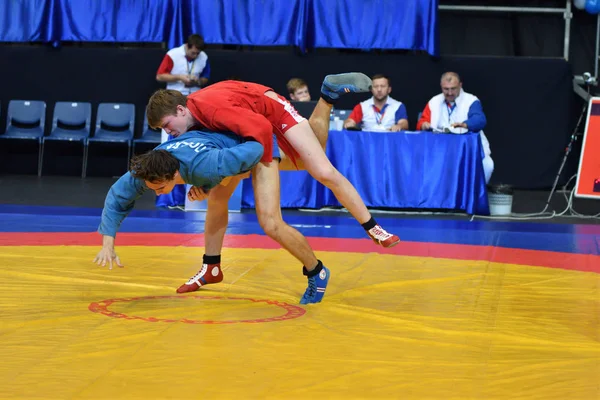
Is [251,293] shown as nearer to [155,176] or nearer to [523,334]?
[155,176]

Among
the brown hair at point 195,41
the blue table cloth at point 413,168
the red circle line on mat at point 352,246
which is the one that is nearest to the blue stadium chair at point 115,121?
the brown hair at point 195,41

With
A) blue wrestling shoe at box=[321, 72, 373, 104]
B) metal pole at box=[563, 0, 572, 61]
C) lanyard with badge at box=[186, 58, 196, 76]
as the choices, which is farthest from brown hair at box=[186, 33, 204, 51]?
blue wrestling shoe at box=[321, 72, 373, 104]

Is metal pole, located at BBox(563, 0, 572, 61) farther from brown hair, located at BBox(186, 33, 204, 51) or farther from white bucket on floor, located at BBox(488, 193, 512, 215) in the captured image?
brown hair, located at BBox(186, 33, 204, 51)

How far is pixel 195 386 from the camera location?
235cm

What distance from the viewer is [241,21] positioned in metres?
10.1

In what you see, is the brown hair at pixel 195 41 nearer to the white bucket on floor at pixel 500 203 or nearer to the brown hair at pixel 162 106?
the white bucket on floor at pixel 500 203

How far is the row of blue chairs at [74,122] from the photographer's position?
1077 centimetres

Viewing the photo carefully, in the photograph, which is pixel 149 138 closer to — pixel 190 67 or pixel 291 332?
pixel 190 67

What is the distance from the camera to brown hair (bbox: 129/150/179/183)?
10.6ft

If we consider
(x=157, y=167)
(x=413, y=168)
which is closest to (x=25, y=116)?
(x=413, y=168)

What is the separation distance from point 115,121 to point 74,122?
1.70ft

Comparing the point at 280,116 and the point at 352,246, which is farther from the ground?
the point at 280,116

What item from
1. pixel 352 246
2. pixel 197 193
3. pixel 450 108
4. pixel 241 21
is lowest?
pixel 352 246

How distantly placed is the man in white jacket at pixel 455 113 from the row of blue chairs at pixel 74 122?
12.6 feet
